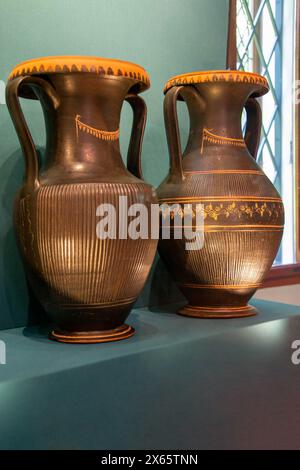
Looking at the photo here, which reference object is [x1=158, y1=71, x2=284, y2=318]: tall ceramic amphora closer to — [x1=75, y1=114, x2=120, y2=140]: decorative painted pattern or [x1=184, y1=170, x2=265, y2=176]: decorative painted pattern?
[x1=184, y1=170, x2=265, y2=176]: decorative painted pattern

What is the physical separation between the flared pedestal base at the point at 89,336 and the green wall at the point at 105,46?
0.53ft

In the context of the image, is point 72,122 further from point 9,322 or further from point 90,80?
point 9,322

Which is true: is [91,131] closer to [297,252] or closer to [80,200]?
[80,200]

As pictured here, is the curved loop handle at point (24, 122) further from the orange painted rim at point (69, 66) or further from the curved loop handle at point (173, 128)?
the curved loop handle at point (173, 128)

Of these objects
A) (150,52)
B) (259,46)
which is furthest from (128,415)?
(259,46)

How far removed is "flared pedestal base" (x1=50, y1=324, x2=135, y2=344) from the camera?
917mm

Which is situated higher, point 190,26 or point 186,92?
point 190,26

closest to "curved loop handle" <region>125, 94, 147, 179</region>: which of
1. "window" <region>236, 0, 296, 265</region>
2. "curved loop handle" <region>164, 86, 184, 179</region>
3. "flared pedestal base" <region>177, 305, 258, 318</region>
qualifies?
"curved loop handle" <region>164, 86, 184, 179</region>

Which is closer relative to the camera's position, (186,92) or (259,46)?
(186,92)

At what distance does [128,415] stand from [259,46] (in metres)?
1.46

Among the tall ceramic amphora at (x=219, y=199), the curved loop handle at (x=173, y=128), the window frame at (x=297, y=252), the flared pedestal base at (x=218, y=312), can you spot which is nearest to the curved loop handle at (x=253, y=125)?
the tall ceramic amphora at (x=219, y=199)

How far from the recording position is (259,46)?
1912 millimetres
